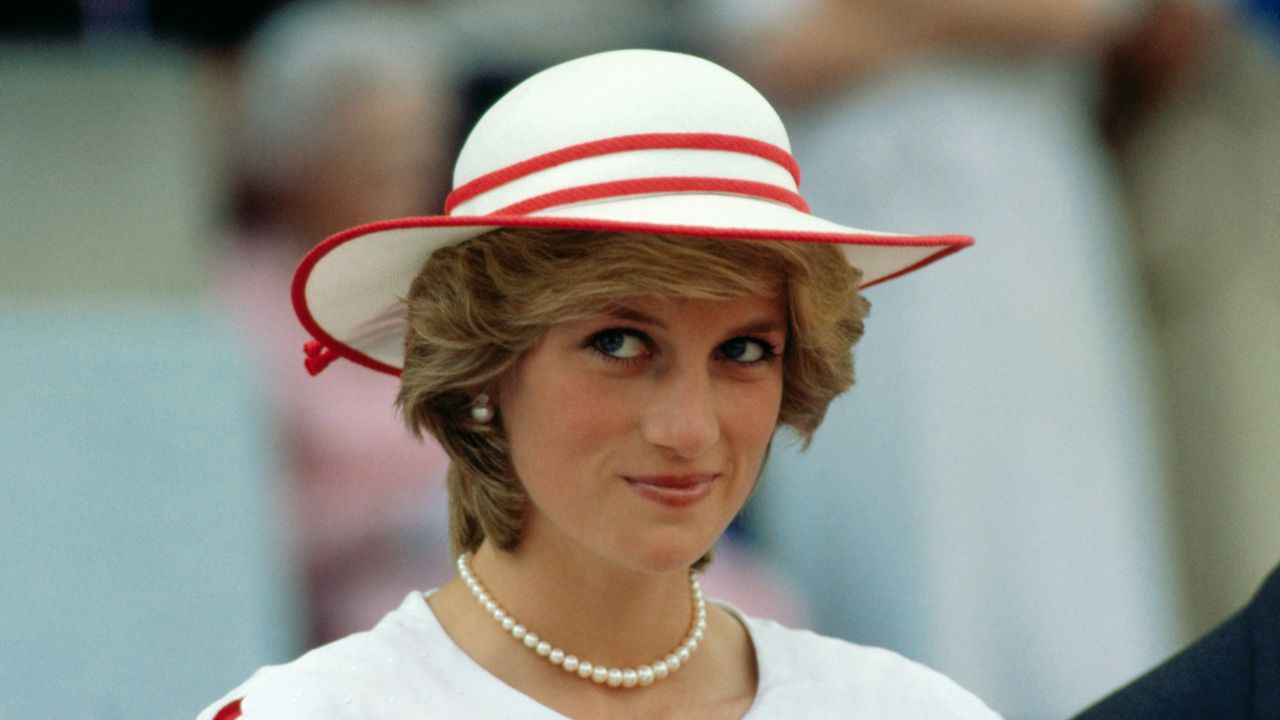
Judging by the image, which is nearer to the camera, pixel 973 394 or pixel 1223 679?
pixel 1223 679

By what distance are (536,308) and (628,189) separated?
0.68 feet

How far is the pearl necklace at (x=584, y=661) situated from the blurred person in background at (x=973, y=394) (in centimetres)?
200

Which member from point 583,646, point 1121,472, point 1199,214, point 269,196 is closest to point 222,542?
point 269,196

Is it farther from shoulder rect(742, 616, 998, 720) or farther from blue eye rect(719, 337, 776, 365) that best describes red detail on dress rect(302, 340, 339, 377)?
shoulder rect(742, 616, 998, 720)

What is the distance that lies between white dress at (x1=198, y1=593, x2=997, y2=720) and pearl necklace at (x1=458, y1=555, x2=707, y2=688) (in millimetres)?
78

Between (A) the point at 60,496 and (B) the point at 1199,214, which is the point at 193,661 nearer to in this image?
(A) the point at 60,496

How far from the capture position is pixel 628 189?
2607 mm

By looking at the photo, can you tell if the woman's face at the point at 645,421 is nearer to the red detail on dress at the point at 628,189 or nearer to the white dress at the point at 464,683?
the red detail on dress at the point at 628,189

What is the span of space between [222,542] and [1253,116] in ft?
10.6

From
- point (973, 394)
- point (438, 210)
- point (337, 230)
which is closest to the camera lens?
point (337, 230)

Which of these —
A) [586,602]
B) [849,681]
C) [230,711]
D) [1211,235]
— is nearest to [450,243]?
[586,602]

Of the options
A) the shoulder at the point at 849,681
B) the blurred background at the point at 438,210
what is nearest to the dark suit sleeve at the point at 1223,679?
the shoulder at the point at 849,681

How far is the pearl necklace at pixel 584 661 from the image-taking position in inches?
110

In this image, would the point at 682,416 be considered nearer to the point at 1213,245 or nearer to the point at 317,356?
the point at 317,356
